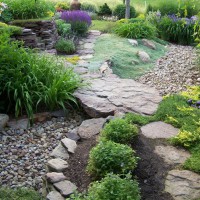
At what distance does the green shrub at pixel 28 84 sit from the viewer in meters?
4.71

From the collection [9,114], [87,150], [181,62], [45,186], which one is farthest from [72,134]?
[181,62]

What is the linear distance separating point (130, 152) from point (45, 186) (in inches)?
33.9

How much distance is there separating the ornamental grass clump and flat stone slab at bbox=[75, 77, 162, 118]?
12.8 feet

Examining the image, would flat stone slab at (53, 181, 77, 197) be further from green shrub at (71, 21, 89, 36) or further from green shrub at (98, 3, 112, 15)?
green shrub at (98, 3, 112, 15)

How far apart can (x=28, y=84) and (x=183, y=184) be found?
2623mm

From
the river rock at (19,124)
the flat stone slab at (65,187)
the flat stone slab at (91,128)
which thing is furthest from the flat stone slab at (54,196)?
the river rock at (19,124)

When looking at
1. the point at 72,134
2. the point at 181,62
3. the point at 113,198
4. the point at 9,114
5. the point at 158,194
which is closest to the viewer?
the point at 113,198

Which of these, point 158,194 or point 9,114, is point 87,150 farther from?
point 9,114

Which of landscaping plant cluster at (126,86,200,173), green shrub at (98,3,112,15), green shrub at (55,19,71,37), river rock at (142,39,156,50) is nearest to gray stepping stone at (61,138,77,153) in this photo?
landscaping plant cluster at (126,86,200,173)

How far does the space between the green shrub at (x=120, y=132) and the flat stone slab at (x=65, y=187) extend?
675 millimetres

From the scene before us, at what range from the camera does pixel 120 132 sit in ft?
11.7

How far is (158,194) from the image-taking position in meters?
2.95

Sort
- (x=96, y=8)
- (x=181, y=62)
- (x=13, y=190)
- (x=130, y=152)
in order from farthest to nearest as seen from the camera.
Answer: (x=96, y=8) < (x=181, y=62) < (x=13, y=190) < (x=130, y=152)

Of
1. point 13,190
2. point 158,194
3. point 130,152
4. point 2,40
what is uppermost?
point 2,40
